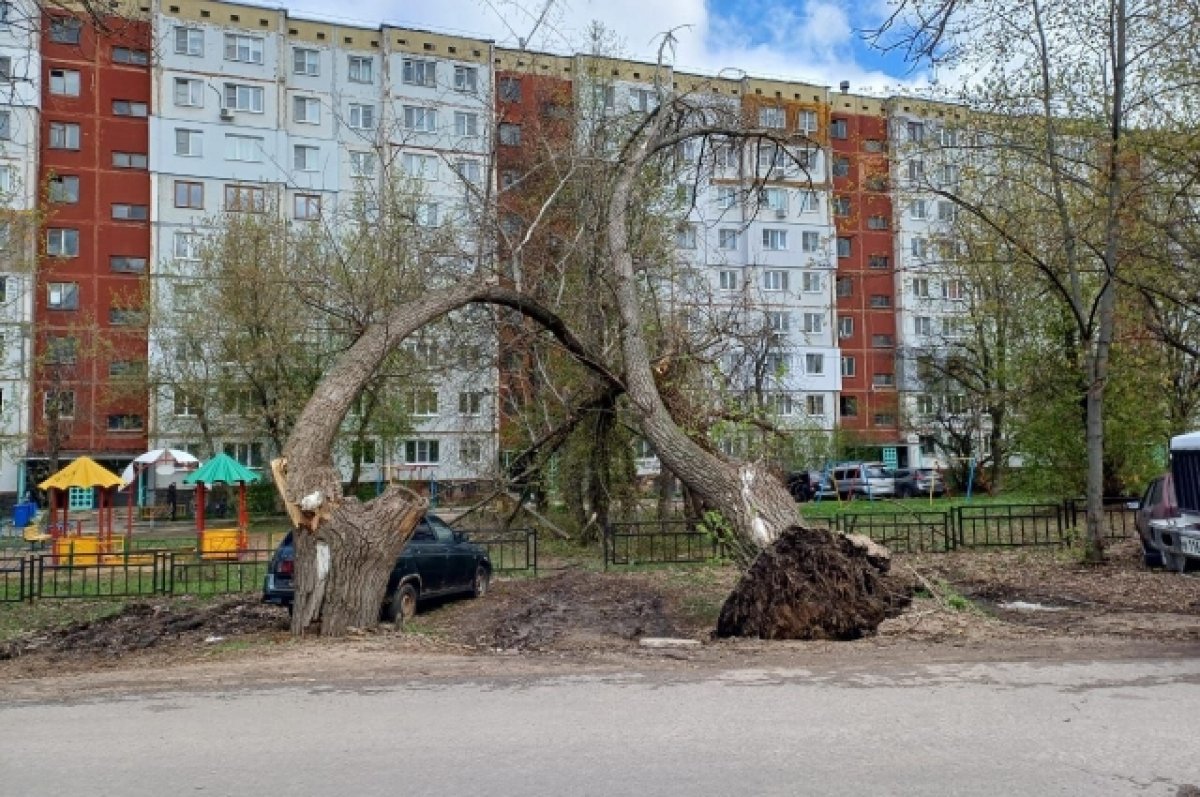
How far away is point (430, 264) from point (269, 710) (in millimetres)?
11592

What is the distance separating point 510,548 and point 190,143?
4002cm

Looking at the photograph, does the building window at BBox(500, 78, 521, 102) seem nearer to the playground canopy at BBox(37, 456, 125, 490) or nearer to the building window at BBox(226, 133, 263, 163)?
the playground canopy at BBox(37, 456, 125, 490)

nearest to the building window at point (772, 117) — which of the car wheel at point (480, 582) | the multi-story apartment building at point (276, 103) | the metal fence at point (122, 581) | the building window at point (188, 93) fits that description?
the car wheel at point (480, 582)

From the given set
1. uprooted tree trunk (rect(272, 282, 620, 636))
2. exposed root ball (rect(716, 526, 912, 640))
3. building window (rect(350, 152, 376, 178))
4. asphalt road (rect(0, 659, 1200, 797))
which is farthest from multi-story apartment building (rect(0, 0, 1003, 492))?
asphalt road (rect(0, 659, 1200, 797))

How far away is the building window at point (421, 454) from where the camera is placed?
49.5m

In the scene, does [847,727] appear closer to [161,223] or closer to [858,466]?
[858,466]

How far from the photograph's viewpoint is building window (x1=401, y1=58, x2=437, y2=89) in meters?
53.3

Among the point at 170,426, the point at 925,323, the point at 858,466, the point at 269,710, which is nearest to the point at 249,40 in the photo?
the point at 170,426

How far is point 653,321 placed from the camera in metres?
20.4

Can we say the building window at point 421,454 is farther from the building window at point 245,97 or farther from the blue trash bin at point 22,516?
the building window at point 245,97

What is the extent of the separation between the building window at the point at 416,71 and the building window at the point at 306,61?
15.0 ft

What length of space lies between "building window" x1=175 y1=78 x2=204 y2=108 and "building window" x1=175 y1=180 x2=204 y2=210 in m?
4.01

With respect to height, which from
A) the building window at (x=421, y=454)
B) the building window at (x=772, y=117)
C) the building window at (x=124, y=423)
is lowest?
the building window at (x=421, y=454)

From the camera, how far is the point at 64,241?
49156 millimetres
